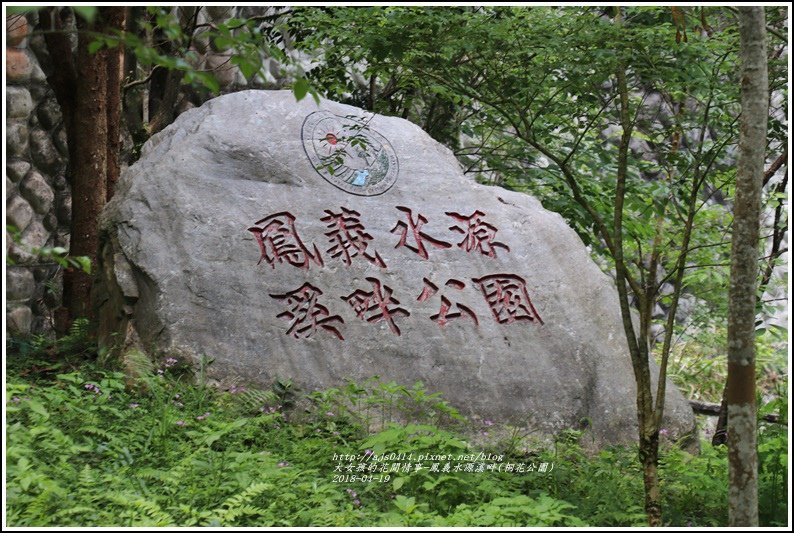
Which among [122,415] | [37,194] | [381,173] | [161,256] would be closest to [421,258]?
[381,173]

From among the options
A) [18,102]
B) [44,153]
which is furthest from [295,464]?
[44,153]

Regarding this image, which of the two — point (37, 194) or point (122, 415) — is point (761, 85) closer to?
point (122, 415)

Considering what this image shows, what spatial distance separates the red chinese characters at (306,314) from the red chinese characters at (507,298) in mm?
912

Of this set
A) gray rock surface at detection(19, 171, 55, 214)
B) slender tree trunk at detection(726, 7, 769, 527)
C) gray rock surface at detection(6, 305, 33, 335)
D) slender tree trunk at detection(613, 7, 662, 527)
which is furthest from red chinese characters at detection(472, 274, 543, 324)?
gray rock surface at detection(19, 171, 55, 214)

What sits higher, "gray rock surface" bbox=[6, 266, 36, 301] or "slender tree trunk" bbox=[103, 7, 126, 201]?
"slender tree trunk" bbox=[103, 7, 126, 201]

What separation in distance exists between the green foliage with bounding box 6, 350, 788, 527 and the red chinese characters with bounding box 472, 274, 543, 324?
671 mm

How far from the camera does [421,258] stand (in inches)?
188

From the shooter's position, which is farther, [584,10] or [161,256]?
[161,256]

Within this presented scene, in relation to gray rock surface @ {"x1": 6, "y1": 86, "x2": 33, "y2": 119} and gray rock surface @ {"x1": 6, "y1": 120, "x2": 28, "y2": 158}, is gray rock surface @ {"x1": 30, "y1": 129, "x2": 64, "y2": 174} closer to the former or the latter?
gray rock surface @ {"x1": 6, "y1": 120, "x2": 28, "y2": 158}

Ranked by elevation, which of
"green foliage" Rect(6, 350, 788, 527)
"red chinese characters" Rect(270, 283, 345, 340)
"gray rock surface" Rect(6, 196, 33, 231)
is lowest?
"green foliage" Rect(6, 350, 788, 527)

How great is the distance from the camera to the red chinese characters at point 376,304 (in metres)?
4.57

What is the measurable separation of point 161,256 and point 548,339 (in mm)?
2266

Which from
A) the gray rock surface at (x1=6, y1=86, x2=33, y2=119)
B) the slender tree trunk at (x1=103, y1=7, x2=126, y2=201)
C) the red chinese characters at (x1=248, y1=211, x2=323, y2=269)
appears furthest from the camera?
the gray rock surface at (x1=6, y1=86, x2=33, y2=119)

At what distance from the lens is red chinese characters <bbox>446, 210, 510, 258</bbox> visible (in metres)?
4.89
